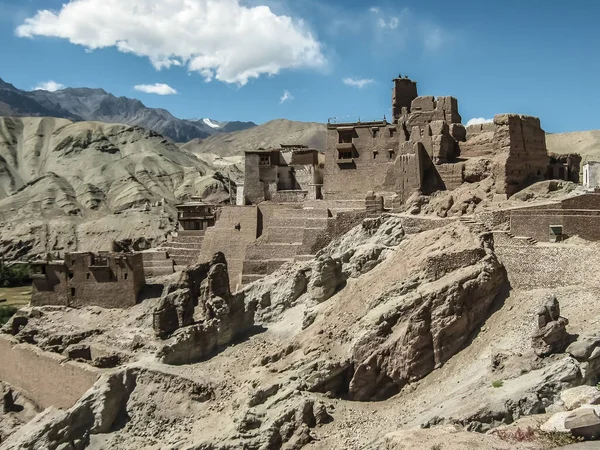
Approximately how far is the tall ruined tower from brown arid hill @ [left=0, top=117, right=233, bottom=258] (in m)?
35.9

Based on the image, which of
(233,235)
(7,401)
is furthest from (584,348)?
(7,401)

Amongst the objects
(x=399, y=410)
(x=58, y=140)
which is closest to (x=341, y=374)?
(x=399, y=410)

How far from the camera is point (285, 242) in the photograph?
3703 centimetres

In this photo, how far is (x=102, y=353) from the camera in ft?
104

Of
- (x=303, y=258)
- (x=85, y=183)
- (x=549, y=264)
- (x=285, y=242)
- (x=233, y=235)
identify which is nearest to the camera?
(x=549, y=264)

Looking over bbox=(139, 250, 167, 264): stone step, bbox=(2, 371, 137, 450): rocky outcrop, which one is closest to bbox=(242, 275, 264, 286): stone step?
bbox=(139, 250, 167, 264): stone step

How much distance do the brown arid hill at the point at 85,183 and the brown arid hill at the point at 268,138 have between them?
22.8 meters

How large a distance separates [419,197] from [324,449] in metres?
17.7

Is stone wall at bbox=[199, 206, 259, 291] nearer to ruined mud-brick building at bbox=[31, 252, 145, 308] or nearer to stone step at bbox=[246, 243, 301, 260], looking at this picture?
stone step at bbox=[246, 243, 301, 260]

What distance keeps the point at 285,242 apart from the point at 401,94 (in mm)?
14663

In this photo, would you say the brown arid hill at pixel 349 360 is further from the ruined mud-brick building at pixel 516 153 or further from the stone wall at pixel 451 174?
the ruined mud-brick building at pixel 516 153

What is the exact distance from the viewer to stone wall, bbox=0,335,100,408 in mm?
30078

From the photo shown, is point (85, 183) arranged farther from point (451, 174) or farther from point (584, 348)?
point (584, 348)

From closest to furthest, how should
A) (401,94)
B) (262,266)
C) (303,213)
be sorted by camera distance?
(262,266) → (303,213) → (401,94)
